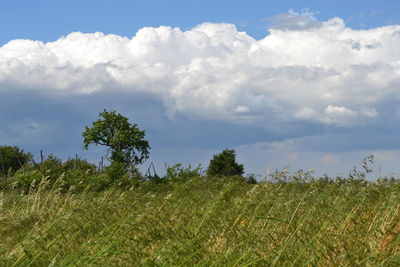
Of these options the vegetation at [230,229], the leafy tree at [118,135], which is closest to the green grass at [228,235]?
the vegetation at [230,229]

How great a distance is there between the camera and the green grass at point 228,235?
4.76 meters

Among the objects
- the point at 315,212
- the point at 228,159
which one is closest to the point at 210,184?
the point at 228,159

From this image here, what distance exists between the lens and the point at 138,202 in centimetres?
1048

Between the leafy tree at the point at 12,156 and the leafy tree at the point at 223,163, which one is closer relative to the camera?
the leafy tree at the point at 223,163

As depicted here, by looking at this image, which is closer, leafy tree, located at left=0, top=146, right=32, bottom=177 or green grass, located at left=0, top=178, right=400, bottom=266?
green grass, located at left=0, top=178, right=400, bottom=266

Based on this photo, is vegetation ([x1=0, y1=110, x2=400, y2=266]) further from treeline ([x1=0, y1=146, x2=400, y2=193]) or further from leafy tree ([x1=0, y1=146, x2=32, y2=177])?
leafy tree ([x1=0, y1=146, x2=32, y2=177])

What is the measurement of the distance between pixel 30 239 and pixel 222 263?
10.7ft

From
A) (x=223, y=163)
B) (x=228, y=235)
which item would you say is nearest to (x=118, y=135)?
(x=223, y=163)

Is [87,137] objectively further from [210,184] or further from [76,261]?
[76,261]

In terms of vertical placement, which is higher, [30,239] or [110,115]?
[110,115]

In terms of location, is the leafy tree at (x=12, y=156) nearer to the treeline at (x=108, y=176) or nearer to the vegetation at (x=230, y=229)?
the treeline at (x=108, y=176)

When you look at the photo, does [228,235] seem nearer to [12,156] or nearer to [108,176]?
[108,176]

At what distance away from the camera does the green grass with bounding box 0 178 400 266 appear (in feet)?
15.6

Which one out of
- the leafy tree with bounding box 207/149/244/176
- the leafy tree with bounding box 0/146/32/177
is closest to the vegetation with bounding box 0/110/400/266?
the leafy tree with bounding box 207/149/244/176
